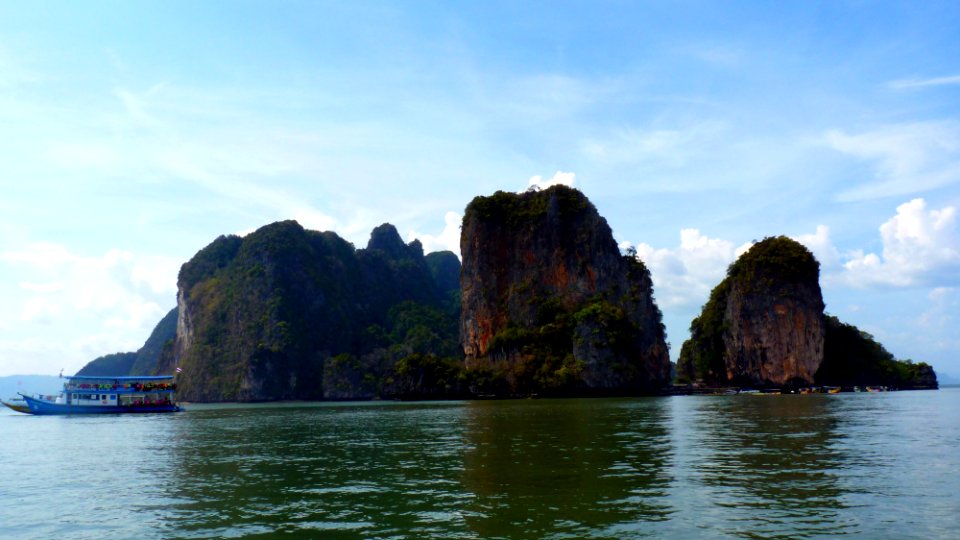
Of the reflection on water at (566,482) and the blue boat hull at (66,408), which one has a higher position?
the reflection on water at (566,482)

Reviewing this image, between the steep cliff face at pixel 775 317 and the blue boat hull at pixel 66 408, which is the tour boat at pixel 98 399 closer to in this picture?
the blue boat hull at pixel 66 408

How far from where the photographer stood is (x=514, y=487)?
18594 millimetres

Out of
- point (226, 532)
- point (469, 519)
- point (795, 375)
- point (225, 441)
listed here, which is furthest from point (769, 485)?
point (795, 375)

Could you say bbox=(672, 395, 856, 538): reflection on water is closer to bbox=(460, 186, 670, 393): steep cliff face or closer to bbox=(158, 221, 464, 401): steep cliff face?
bbox=(460, 186, 670, 393): steep cliff face

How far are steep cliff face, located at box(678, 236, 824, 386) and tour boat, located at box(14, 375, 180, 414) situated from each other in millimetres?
97665

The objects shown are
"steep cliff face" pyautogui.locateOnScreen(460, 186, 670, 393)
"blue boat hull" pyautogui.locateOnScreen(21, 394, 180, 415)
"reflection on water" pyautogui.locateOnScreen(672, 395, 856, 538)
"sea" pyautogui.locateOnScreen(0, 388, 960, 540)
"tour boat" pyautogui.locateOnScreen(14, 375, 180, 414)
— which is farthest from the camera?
"steep cliff face" pyautogui.locateOnScreen(460, 186, 670, 393)

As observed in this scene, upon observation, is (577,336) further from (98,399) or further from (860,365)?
(98,399)

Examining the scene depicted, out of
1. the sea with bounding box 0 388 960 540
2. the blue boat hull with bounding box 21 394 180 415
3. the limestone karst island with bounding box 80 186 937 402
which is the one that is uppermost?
the limestone karst island with bounding box 80 186 937 402

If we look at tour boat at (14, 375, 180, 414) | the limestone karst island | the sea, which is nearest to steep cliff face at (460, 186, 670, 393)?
the limestone karst island

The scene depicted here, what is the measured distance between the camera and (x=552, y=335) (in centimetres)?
12144

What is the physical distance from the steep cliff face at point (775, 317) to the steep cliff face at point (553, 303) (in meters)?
16.0

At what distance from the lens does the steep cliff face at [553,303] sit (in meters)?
113

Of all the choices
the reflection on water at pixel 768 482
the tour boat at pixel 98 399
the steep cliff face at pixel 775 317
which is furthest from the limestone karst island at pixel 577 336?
the reflection on water at pixel 768 482

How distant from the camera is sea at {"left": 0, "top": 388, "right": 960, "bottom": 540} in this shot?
14.1 m
